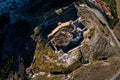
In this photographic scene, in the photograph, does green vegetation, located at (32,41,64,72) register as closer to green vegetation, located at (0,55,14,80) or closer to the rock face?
the rock face

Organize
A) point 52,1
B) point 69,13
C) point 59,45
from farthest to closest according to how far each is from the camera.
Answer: point 52,1 → point 69,13 → point 59,45

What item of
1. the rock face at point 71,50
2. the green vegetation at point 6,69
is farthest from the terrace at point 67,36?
the green vegetation at point 6,69

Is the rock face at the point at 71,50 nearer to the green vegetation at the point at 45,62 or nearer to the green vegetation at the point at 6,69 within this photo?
the green vegetation at the point at 45,62

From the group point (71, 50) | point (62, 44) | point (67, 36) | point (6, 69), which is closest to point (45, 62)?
point (62, 44)

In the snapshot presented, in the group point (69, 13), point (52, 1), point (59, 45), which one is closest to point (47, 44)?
point (59, 45)

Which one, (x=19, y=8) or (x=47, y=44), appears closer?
(x=47, y=44)

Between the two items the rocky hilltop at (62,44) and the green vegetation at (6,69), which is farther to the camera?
the green vegetation at (6,69)

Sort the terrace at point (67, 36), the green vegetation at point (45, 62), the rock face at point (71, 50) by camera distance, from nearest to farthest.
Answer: the terrace at point (67, 36), the rock face at point (71, 50), the green vegetation at point (45, 62)

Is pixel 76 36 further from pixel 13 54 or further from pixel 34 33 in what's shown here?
pixel 13 54
